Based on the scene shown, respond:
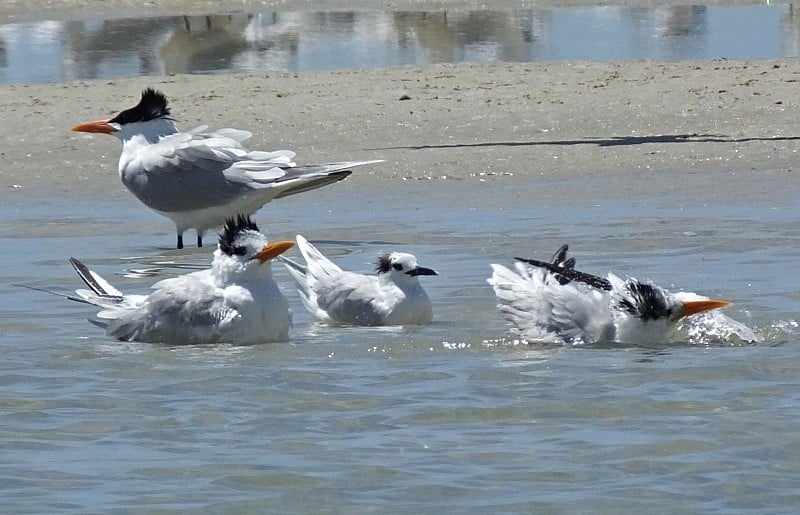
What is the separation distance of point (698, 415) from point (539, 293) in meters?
1.48

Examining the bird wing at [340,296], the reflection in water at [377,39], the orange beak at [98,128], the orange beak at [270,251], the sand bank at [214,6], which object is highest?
the orange beak at [270,251]

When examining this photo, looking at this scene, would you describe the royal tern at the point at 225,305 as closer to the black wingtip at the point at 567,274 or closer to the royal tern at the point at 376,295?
the royal tern at the point at 376,295

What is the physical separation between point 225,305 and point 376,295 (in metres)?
0.85

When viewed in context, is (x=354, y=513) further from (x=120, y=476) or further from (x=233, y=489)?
(x=120, y=476)

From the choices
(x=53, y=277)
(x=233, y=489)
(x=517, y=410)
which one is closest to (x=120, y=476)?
(x=233, y=489)

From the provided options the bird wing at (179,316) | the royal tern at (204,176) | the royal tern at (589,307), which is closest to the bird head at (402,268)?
the royal tern at (589,307)

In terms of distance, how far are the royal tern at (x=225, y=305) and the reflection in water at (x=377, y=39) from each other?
11.2m

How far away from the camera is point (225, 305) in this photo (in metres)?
7.36

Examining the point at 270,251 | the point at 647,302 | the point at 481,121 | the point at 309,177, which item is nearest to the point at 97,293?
the point at 270,251

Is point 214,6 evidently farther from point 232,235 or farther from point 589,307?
point 589,307

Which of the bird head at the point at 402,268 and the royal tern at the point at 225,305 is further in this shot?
the bird head at the point at 402,268

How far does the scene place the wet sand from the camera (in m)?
12.8

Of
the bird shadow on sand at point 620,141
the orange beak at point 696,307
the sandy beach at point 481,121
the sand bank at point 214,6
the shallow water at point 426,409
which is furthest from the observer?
the sand bank at point 214,6

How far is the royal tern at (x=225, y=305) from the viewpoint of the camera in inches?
288
